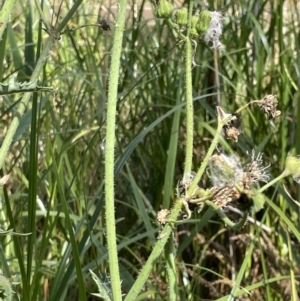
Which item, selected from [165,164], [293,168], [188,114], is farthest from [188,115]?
[165,164]

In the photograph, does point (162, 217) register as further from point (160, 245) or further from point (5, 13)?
point (5, 13)

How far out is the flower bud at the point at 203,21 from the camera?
1.83ft

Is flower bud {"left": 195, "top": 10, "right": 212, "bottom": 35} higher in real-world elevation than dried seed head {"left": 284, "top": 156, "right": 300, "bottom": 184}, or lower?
higher

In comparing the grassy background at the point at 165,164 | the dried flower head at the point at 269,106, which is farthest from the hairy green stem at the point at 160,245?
the grassy background at the point at 165,164

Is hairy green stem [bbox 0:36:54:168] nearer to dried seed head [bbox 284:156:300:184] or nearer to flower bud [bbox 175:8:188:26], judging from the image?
flower bud [bbox 175:8:188:26]

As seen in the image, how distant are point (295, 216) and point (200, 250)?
20cm

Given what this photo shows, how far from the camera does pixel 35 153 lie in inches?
26.3

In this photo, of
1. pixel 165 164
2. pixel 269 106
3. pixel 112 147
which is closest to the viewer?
pixel 112 147

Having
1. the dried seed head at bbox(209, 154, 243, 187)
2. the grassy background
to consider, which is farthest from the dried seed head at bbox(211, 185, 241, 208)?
the grassy background

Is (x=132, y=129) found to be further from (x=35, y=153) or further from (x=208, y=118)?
(x=35, y=153)

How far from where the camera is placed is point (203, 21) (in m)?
0.56

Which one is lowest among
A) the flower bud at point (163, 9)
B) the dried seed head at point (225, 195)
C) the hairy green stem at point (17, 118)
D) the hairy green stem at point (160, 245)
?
the hairy green stem at point (160, 245)

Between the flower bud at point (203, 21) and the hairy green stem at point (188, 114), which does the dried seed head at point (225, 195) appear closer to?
the hairy green stem at point (188, 114)

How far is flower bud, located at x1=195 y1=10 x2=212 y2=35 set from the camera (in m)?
0.56
